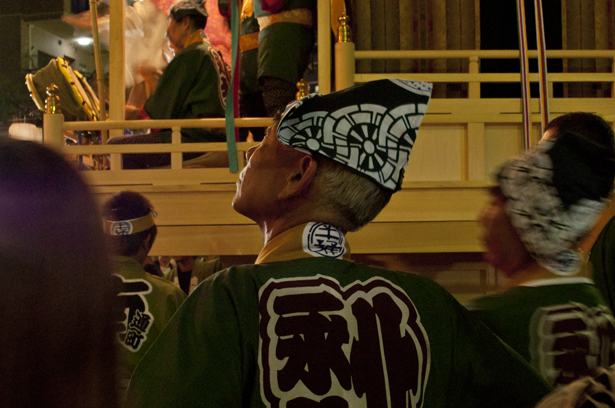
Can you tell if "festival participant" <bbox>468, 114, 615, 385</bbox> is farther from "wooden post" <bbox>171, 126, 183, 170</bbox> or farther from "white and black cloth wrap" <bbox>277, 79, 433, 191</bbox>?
"wooden post" <bbox>171, 126, 183, 170</bbox>

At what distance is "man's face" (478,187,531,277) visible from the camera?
1331 mm

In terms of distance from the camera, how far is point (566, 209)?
4.16ft

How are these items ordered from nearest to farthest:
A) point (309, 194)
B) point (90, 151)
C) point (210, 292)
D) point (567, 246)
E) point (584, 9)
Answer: point (210, 292), point (309, 194), point (567, 246), point (90, 151), point (584, 9)

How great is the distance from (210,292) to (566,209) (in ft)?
2.78

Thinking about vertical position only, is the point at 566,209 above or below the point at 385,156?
below

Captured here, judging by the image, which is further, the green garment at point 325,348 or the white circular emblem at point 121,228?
the white circular emblem at point 121,228

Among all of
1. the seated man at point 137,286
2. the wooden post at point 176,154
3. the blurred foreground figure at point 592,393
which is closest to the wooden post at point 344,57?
the wooden post at point 176,154

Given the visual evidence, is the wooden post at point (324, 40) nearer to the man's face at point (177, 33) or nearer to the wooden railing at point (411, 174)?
the wooden railing at point (411, 174)

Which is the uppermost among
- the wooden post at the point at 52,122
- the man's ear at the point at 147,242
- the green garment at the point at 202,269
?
the wooden post at the point at 52,122

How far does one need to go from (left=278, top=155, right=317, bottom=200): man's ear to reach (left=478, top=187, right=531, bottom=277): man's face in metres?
0.56

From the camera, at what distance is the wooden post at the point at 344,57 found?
2.86 meters

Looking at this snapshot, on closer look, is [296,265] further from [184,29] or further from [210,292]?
[184,29]

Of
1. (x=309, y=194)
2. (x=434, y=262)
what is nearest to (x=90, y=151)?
(x=434, y=262)

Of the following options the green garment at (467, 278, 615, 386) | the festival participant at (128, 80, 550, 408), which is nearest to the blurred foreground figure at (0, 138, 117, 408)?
the festival participant at (128, 80, 550, 408)
